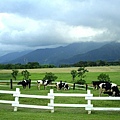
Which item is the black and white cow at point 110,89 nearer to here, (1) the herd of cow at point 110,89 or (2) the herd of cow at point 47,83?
(1) the herd of cow at point 110,89

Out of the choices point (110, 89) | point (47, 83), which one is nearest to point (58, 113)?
point (110, 89)

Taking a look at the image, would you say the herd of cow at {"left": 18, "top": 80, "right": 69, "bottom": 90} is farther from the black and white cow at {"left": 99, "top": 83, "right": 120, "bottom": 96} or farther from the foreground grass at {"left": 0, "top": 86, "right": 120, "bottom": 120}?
the foreground grass at {"left": 0, "top": 86, "right": 120, "bottom": 120}

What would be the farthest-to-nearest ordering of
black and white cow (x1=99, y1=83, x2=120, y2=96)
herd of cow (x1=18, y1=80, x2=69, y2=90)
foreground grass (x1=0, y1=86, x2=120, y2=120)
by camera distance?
herd of cow (x1=18, y1=80, x2=69, y2=90) → black and white cow (x1=99, y1=83, x2=120, y2=96) → foreground grass (x1=0, y1=86, x2=120, y2=120)

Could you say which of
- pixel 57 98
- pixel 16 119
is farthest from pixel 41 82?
pixel 16 119

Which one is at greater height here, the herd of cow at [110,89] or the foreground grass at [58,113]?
the herd of cow at [110,89]

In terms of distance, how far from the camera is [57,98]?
26.1 meters

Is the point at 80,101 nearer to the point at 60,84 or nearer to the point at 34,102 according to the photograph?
the point at 34,102

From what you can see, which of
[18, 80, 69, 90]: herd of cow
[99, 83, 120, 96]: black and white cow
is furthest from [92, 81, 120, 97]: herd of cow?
[18, 80, 69, 90]: herd of cow

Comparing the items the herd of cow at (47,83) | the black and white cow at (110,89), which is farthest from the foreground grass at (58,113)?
the herd of cow at (47,83)

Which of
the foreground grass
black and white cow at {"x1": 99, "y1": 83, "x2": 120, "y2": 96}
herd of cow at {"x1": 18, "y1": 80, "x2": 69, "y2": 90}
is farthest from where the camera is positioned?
herd of cow at {"x1": 18, "y1": 80, "x2": 69, "y2": 90}

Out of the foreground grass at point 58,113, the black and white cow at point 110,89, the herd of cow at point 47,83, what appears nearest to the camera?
the foreground grass at point 58,113

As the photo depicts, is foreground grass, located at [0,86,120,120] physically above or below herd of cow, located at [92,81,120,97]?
below

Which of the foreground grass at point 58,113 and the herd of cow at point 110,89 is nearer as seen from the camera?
the foreground grass at point 58,113

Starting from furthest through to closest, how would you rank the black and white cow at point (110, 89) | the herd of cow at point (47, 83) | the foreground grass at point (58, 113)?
the herd of cow at point (47, 83) < the black and white cow at point (110, 89) < the foreground grass at point (58, 113)
